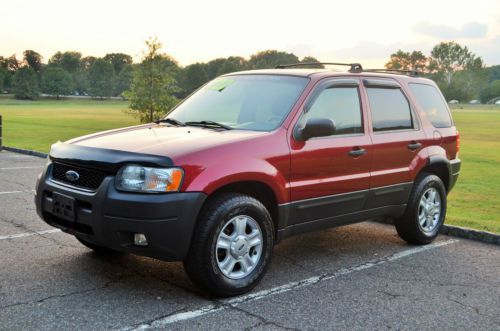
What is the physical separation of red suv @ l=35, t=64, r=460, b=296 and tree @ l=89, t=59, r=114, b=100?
14582 centimetres

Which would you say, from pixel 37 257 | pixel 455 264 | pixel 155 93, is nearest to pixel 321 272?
pixel 455 264

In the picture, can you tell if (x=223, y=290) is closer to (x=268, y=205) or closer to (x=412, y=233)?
(x=268, y=205)

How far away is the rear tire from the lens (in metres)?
6.15

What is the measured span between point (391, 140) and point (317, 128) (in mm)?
1362

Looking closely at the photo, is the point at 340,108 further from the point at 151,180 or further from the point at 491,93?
the point at 491,93

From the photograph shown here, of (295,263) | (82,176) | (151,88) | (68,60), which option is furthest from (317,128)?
(68,60)

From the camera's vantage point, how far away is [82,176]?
4.45 meters

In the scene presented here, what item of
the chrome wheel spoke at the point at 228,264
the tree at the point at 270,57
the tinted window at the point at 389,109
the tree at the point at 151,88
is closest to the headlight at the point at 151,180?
the chrome wheel spoke at the point at 228,264

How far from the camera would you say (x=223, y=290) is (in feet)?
14.4

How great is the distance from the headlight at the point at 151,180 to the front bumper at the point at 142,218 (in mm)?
52

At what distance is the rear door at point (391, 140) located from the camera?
223 inches

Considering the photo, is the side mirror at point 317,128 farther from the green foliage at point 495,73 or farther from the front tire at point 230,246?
the green foliage at point 495,73

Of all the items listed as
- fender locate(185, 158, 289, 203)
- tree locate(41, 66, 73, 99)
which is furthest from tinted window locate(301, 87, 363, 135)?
tree locate(41, 66, 73, 99)

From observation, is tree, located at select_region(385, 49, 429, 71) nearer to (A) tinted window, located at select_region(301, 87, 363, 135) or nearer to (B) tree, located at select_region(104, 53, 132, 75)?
(B) tree, located at select_region(104, 53, 132, 75)
